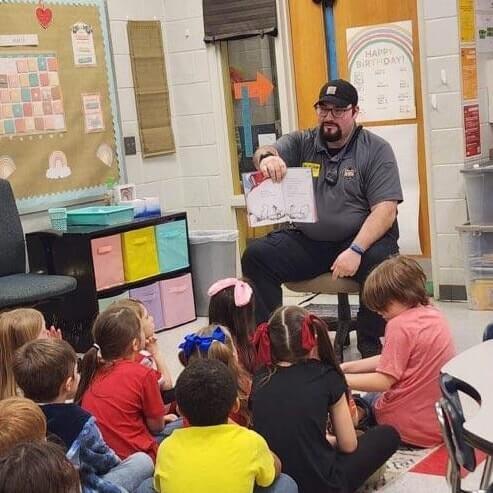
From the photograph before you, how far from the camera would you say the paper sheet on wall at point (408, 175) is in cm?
523

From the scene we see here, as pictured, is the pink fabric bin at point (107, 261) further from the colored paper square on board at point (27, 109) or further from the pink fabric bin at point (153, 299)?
the colored paper square on board at point (27, 109)

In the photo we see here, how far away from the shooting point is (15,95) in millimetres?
4812

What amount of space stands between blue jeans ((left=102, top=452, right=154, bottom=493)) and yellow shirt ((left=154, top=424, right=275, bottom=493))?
0.26m

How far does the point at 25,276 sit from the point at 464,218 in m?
2.45

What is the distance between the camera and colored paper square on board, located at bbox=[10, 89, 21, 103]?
4.79 meters

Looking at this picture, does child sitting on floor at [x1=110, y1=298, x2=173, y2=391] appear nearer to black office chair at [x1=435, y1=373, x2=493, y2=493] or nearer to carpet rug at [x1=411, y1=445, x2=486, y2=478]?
carpet rug at [x1=411, y1=445, x2=486, y2=478]

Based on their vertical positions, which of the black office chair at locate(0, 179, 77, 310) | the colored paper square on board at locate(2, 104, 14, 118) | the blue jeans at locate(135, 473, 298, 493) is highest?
the colored paper square on board at locate(2, 104, 14, 118)

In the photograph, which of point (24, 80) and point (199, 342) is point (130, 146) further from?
point (199, 342)

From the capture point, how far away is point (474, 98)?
4.96 metres

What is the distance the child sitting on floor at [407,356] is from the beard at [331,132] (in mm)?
1093

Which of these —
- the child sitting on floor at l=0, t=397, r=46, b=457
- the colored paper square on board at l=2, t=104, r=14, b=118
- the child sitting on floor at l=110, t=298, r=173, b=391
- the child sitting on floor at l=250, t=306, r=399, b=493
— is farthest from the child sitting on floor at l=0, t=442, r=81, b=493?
the colored paper square on board at l=2, t=104, r=14, b=118

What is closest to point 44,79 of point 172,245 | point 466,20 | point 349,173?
point 172,245

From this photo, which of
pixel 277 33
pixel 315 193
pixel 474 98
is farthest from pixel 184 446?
pixel 277 33

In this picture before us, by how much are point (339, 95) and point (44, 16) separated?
1923 mm
